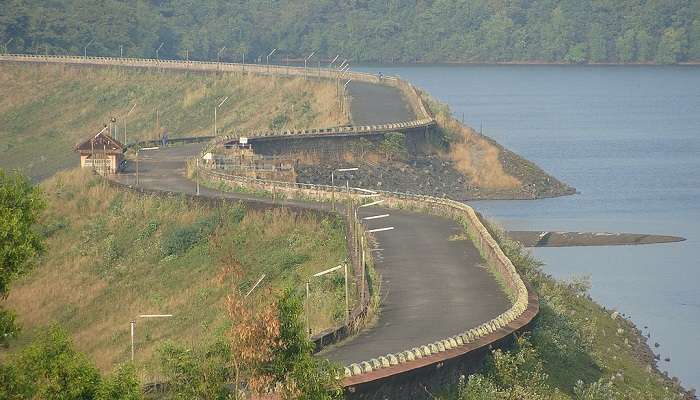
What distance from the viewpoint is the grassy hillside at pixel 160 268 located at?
4797 cm

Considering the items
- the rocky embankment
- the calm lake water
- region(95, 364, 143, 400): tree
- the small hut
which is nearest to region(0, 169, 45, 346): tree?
region(95, 364, 143, 400): tree

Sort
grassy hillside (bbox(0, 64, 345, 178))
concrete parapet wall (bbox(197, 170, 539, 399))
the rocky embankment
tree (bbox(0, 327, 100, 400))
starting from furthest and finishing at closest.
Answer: grassy hillside (bbox(0, 64, 345, 178)) < the rocky embankment < concrete parapet wall (bbox(197, 170, 539, 399)) < tree (bbox(0, 327, 100, 400))

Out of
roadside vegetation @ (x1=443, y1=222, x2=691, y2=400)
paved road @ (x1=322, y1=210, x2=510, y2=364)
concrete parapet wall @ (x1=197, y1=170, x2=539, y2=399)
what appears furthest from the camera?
paved road @ (x1=322, y1=210, x2=510, y2=364)

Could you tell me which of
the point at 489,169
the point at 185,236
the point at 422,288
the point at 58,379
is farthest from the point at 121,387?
the point at 489,169

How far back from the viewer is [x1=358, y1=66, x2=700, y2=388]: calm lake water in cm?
6244

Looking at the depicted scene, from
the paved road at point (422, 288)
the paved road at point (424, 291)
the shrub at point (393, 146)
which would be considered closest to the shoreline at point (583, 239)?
the shrub at point (393, 146)

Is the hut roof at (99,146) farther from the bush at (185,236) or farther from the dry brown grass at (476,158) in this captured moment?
the dry brown grass at (476,158)

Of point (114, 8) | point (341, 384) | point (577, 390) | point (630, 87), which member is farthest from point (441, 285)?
point (630, 87)

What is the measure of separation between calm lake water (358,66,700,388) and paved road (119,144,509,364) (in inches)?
287

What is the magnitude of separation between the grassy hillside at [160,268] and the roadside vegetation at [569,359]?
16.8ft

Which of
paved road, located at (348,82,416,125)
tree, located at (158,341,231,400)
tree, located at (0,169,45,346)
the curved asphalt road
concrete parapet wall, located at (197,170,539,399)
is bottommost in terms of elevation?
paved road, located at (348,82,416,125)

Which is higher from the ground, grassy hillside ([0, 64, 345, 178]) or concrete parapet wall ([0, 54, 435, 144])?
concrete parapet wall ([0, 54, 435, 144])

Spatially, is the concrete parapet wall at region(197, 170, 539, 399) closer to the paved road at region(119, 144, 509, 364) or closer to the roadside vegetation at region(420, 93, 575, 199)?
the paved road at region(119, 144, 509, 364)

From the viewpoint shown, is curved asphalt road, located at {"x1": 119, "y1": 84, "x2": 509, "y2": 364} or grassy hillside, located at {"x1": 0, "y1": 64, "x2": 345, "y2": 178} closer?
curved asphalt road, located at {"x1": 119, "y1": 84, "x2": 509, "y2": 364}
